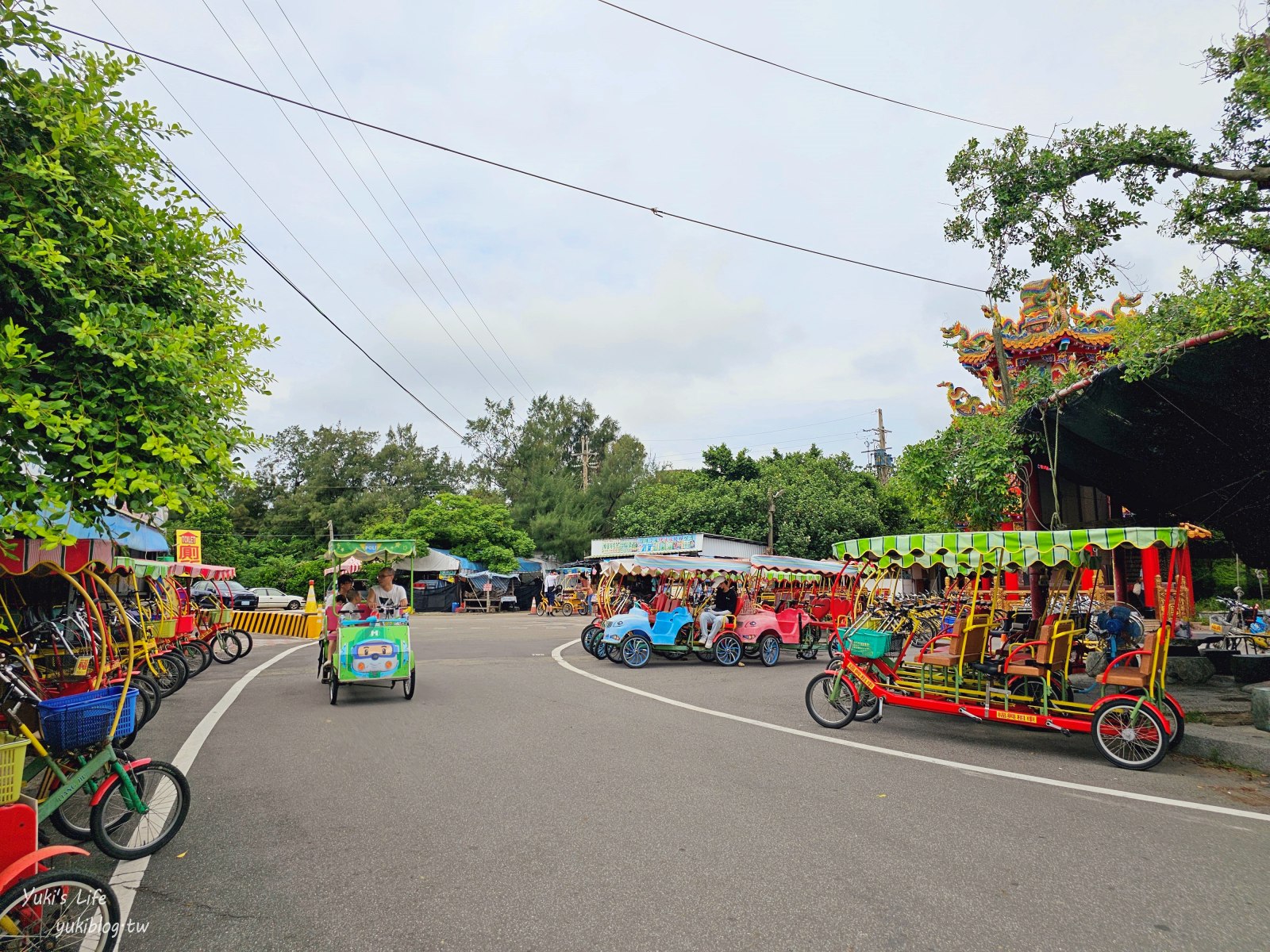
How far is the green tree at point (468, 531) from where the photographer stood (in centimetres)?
4438

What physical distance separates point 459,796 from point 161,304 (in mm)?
4169

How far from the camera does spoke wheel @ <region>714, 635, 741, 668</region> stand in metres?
16.4

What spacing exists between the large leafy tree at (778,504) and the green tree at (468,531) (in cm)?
653

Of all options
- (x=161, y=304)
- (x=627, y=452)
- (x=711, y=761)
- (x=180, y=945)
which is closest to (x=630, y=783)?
(x=711, y=761)

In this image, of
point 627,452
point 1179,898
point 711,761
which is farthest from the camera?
point 627,452

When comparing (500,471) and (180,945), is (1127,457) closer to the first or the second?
(180,945)

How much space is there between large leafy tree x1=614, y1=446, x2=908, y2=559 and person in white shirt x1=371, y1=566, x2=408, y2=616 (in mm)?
26574

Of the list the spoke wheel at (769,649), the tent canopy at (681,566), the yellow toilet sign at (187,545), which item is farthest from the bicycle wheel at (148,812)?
the yellow toilet sign at (187,545)

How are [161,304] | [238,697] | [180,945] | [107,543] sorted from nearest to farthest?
[180,945]
[161,304]
[107,543]
[238,697]

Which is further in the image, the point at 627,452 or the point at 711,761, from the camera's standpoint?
the point at 627,452

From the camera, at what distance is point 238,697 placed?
1166cm

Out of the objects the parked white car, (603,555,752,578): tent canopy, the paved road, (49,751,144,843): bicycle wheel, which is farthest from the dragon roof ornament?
the parked white car

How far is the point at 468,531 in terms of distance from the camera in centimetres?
4422

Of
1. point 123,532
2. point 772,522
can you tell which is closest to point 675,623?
point 123,532
